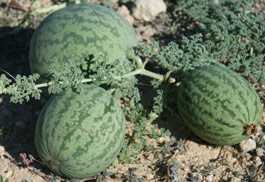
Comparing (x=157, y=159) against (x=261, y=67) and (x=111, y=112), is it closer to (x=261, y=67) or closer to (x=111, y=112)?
(x=111, y=112)

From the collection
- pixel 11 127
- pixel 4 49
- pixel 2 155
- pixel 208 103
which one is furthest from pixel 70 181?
pixel 4 49

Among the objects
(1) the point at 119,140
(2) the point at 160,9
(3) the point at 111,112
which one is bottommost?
(1) the point at 119,140

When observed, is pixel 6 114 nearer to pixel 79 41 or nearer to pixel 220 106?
pixel 79 41

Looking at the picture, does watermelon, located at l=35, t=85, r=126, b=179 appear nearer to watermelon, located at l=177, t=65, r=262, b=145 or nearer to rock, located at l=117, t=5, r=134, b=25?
watermelon, located at l=177, t=65, r=262, b=145

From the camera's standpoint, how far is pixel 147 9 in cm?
523

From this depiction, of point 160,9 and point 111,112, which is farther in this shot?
point 160,9

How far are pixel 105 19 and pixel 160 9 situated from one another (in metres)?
1.83

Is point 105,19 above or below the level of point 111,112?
above

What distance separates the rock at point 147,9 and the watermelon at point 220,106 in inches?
75.8

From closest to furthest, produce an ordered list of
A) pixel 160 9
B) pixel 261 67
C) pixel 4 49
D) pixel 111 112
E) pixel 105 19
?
pixel 111 112, pixel 105 19, pixel 261 67, pixel 4 49, pixel 160 9

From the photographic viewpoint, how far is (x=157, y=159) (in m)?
3.82

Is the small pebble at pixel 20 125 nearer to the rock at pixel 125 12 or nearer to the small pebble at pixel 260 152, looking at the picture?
the rock at pixel 125 12

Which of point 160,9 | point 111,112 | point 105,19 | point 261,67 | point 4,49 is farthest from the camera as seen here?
point 160,9

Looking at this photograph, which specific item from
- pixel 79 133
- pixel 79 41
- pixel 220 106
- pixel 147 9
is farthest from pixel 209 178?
pixel 147 9
